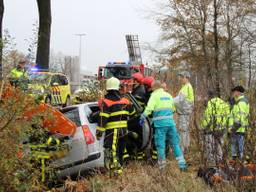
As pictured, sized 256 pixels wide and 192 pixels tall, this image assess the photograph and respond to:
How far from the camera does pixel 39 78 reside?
657 cm

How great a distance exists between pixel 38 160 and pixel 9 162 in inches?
29.0

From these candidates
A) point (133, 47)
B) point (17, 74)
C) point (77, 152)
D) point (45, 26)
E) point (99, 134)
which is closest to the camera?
point (17, 74)

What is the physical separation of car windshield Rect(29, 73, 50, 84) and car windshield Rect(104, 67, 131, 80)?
599 inches

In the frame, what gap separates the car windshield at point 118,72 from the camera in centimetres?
2240

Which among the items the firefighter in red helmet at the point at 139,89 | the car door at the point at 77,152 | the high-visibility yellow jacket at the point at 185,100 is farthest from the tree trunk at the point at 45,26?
the car door at the point at 77,152

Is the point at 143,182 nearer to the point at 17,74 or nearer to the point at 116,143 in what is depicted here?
the point at 116,143

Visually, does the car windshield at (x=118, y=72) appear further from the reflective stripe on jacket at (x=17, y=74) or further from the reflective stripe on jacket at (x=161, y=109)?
the reflective stripe on jacket at (x=17, y=74)

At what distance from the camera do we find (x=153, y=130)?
28.4 feet

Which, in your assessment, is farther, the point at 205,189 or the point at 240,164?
the point at 205,189

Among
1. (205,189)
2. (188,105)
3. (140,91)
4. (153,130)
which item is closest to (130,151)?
(153,130)

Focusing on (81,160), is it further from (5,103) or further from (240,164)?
(240,164)

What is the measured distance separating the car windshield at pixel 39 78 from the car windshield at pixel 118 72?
1520 centimetres

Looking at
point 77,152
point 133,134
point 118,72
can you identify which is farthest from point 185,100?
point 118,72

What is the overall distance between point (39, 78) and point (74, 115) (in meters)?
1.49
